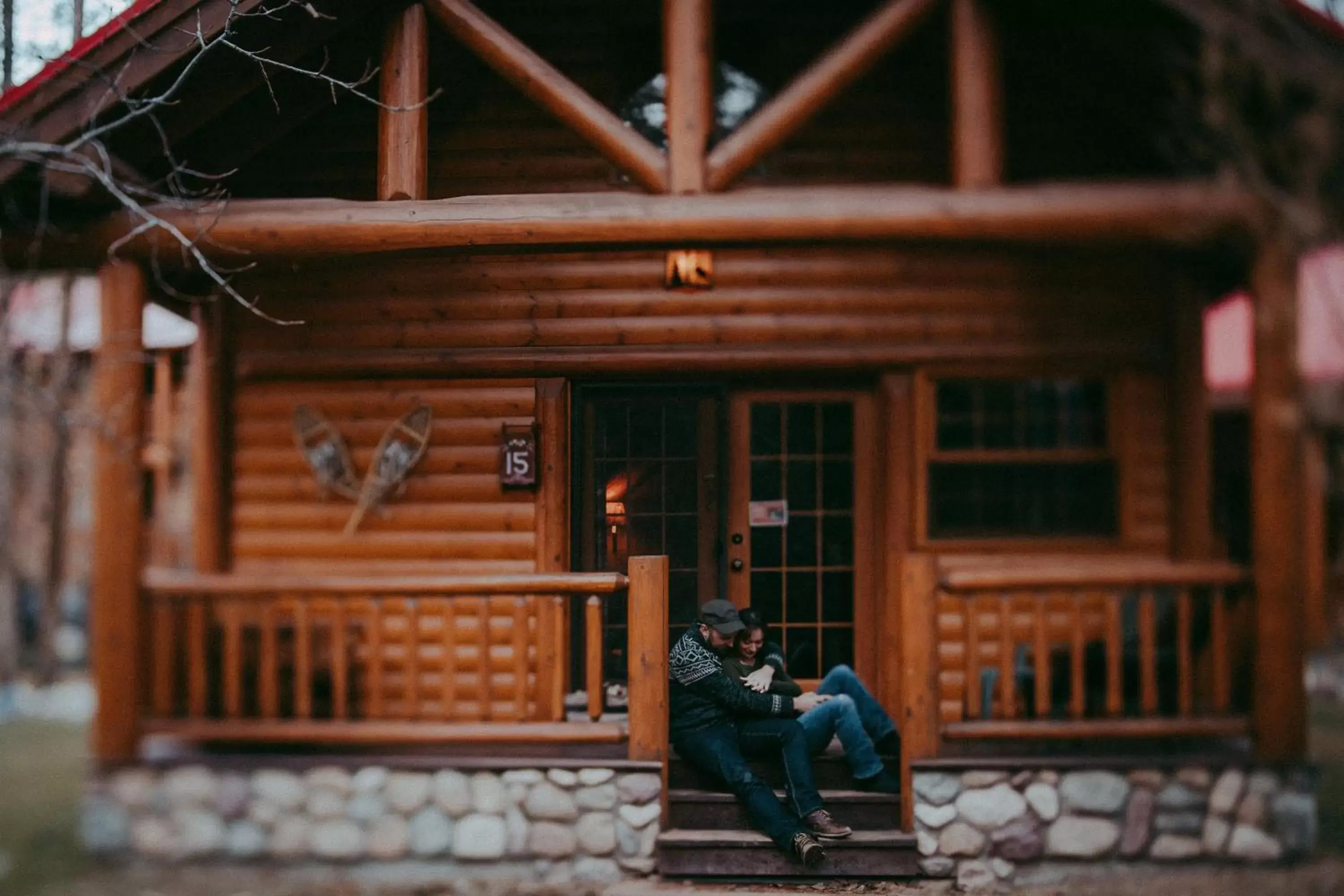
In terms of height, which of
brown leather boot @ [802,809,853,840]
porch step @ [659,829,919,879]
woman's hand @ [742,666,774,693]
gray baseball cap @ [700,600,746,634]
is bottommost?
porch step @ [659,829,919,879]

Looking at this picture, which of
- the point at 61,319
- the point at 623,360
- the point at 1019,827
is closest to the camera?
the point at 1019,827

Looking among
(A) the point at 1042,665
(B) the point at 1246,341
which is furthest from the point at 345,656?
(B) the point at 1246,341

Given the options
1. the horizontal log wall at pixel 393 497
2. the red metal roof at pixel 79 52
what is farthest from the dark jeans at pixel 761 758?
the red metal roof at pixel 79 52

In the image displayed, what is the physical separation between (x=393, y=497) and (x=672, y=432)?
196 centimetres

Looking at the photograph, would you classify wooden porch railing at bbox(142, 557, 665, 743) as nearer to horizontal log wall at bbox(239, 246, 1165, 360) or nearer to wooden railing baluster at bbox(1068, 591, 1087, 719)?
horizontal log wall at bbox(239, 246, 1165, 360)

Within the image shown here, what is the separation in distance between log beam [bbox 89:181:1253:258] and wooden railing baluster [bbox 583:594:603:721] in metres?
1.96

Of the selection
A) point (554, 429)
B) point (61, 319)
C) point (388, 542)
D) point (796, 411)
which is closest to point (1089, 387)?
point (796, 411)

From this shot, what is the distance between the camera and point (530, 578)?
5.62m

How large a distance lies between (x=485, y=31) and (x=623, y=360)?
2.27m

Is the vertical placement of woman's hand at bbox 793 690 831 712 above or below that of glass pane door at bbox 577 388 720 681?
below

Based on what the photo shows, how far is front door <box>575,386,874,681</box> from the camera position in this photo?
23.3ft

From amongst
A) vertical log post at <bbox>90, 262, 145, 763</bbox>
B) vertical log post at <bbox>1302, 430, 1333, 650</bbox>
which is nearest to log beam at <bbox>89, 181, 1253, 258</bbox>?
vertical log post at <bbox>90, 262, 145, 763</bbox>

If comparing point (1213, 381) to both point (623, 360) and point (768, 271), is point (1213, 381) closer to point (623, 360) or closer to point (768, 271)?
point (768, 271)

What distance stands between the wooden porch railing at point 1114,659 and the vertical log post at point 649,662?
1447mm
